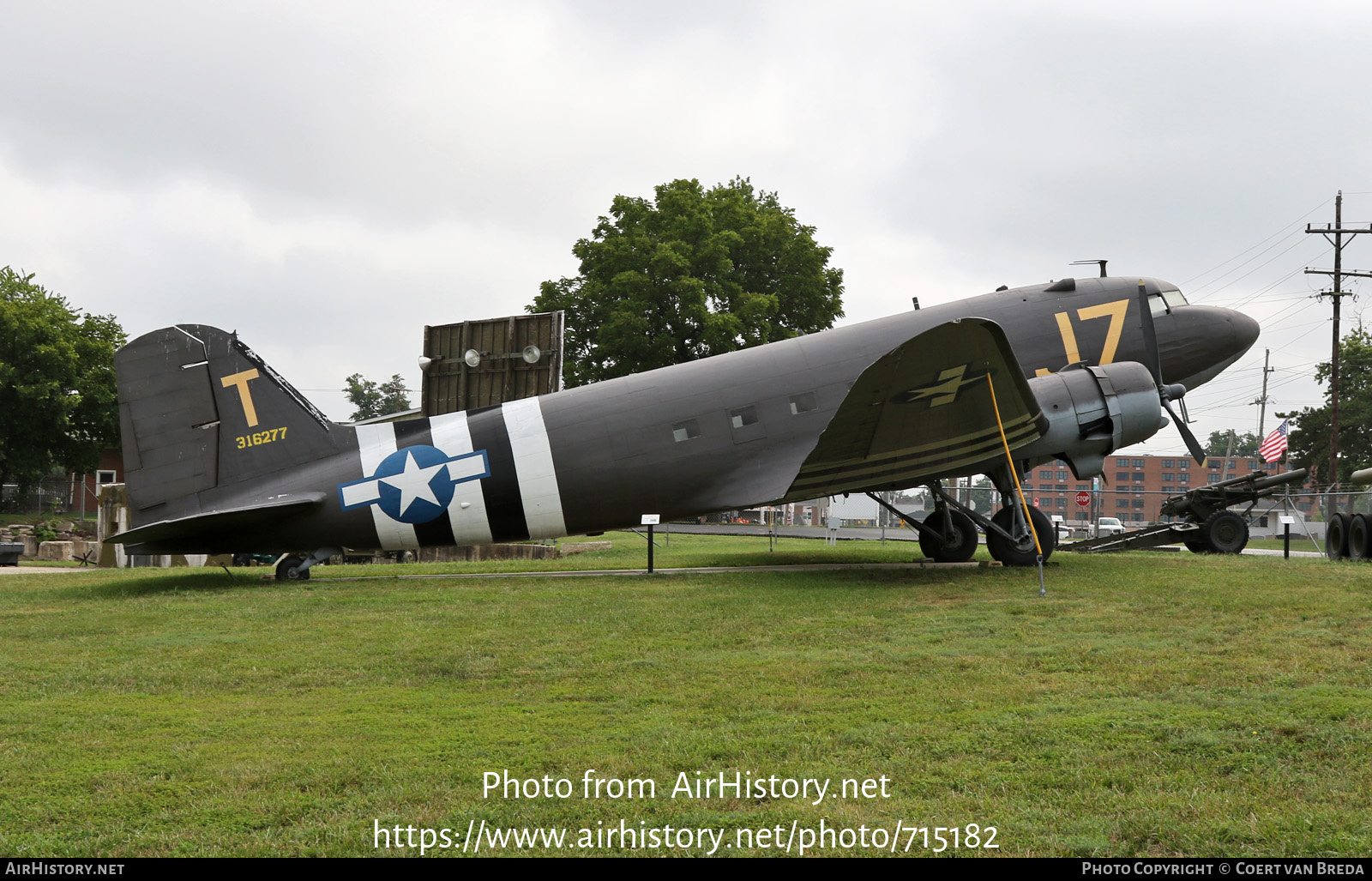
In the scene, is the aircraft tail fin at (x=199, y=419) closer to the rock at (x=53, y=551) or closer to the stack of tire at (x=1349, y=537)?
the rock at (x=53, y=551)

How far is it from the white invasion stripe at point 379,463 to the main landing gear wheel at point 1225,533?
1579 centimetres

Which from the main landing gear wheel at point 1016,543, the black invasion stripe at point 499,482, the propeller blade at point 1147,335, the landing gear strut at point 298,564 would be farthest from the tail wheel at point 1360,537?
the landing gear strut at point 298,564

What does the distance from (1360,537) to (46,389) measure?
168 feet

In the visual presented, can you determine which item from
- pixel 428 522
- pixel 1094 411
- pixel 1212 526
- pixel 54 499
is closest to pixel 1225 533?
pixel 1212 526

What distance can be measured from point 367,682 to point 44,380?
4678 cm

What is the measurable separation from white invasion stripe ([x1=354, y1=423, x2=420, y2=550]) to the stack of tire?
669 inches

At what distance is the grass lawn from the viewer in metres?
4.55

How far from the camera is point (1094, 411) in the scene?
1515cm

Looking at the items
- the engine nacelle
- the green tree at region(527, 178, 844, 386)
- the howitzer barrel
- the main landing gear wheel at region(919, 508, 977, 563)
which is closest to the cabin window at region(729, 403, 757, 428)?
the engine nacelle

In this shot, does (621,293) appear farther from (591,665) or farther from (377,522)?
(591,665)

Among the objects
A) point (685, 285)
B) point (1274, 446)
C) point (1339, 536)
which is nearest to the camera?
point (1339, 536)

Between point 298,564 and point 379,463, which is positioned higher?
point 379,463

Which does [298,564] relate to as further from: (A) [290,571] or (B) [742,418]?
(B) [742,418]
